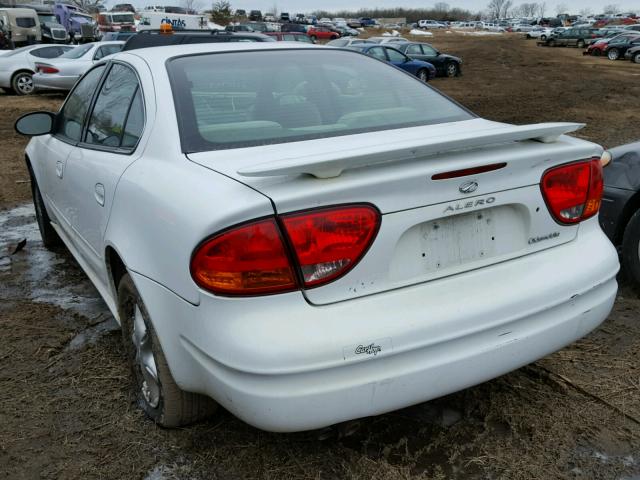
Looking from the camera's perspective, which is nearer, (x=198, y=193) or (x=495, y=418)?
(x=198, y=193)

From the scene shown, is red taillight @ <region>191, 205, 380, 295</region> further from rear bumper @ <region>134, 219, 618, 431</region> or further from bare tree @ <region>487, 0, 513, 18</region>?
bare tree @ <region>487, 0, 513, 18</region>

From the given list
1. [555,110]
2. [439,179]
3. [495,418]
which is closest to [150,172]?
[439,179]

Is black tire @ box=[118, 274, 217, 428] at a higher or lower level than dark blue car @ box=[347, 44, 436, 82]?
higher

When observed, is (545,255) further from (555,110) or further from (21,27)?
(21,27)

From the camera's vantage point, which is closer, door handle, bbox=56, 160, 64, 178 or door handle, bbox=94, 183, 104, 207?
door handle, bbox=94, 183, 104, 207

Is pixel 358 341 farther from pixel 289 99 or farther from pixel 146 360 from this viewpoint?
pixel 289 99

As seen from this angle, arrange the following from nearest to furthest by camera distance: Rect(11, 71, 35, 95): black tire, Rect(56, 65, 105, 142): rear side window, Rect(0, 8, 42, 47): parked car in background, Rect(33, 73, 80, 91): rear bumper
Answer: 1. Rect(56, 65, 105, 142): rear side window
2. Rect(33, 73, 80, 91): rear bumper
3. Rect(11, 71, 35, 95): black tire
4. Rect(0, 8, 42, 47): parked car in background

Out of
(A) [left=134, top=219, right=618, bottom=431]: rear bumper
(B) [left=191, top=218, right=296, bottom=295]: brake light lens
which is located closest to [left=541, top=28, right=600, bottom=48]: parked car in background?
(A) [left=134, top=219, right=618, bottom=431]: rear bumper

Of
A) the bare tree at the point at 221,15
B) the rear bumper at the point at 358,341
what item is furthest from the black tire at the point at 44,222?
the bare tree at the point at 221,15

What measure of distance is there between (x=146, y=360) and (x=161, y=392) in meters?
0.17

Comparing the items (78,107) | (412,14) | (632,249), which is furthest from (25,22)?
(412,14)

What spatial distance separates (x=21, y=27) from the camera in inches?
1159

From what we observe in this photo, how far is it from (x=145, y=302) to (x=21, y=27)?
106 ft

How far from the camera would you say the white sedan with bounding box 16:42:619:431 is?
183 centimetres
